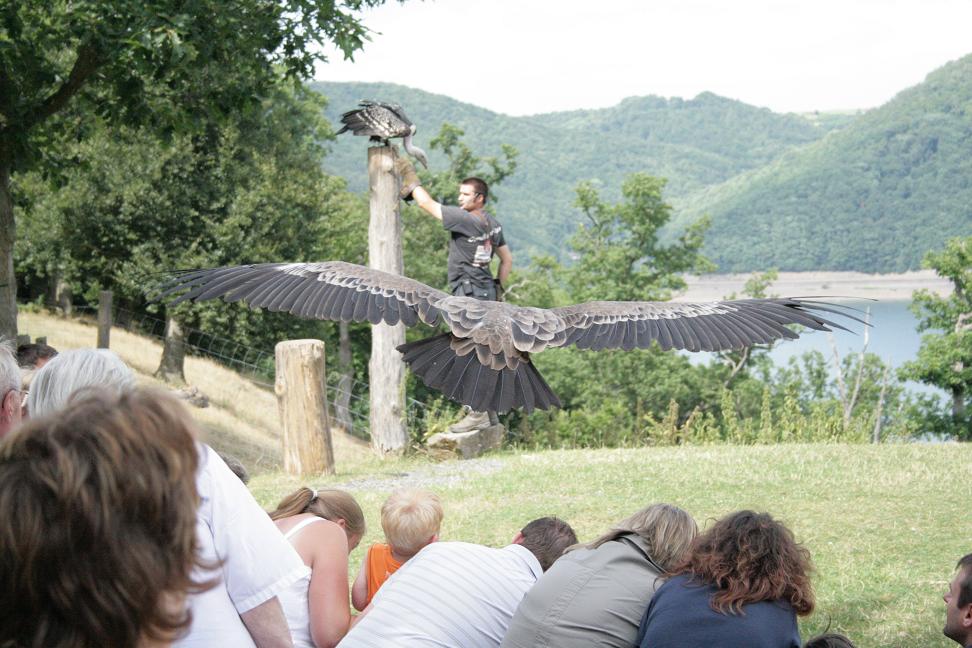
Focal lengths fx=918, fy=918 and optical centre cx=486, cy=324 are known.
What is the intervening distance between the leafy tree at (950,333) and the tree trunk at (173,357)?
75.9 feet

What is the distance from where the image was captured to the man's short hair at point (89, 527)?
1343 millimetres

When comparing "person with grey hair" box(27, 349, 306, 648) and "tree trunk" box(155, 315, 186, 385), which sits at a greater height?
"person with grey hair" box(27, 349, 306, 648)

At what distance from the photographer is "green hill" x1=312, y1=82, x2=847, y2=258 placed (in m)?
104

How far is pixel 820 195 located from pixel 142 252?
87202 millimetres

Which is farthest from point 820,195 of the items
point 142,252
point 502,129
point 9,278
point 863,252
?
point 9,278

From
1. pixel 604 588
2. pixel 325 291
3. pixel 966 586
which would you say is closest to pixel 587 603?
pixel 604 588

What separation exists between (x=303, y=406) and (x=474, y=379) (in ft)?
10.3

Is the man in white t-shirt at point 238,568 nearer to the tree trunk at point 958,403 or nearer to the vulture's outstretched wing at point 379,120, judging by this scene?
the vulture's outstretched wing at point 379,120

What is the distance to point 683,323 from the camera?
693cm

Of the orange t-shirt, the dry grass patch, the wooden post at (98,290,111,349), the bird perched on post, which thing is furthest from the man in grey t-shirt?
the dry grass patch

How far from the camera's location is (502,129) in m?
148

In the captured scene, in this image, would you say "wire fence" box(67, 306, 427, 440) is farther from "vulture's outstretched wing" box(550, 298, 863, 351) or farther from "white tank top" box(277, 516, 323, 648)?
"white tank top" box(277, 516, 323, 648)

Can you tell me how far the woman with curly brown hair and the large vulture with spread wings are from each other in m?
2.85

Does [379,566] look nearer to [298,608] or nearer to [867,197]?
[298,608]
